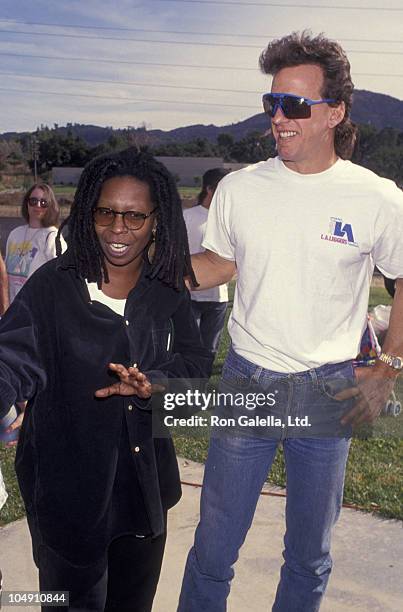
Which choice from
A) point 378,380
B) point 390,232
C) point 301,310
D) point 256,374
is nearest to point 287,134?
point 390,232

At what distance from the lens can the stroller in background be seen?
6.04 metres

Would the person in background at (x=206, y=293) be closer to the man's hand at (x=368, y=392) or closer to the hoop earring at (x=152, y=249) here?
the man's hand at (x=368, y=392)

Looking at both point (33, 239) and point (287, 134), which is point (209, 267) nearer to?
point (287, 134)

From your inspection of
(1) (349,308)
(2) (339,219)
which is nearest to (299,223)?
(2) (339,219)

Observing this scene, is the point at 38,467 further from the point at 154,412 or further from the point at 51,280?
the point at 51,280

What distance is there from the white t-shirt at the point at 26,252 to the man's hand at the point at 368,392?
12.0 feet

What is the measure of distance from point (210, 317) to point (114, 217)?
15.4 feet

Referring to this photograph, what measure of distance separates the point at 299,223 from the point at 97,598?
1.36m

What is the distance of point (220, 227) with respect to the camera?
2.75 meters

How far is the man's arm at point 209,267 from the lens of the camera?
2824 millimetres

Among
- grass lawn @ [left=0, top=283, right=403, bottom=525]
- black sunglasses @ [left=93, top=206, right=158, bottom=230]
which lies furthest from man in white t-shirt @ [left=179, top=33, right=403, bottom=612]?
grass lawn @ [left=0, top=283, right=403, bottom=525]

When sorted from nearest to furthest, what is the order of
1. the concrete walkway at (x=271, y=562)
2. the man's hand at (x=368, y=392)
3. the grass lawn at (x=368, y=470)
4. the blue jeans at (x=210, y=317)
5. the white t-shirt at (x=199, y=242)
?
the man's hand at (x=368, y=392)
the concrete walkway at (x=271, y=562)
the grass lawn at (x=368, y=470)
the white t-shirt at (x=199, y=242)
the blue jeans at (x=210, y=317)

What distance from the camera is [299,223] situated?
2.50m

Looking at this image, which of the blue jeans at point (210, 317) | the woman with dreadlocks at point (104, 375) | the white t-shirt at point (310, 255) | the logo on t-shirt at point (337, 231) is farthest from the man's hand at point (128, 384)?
the blue jeans at point (210, 317)
